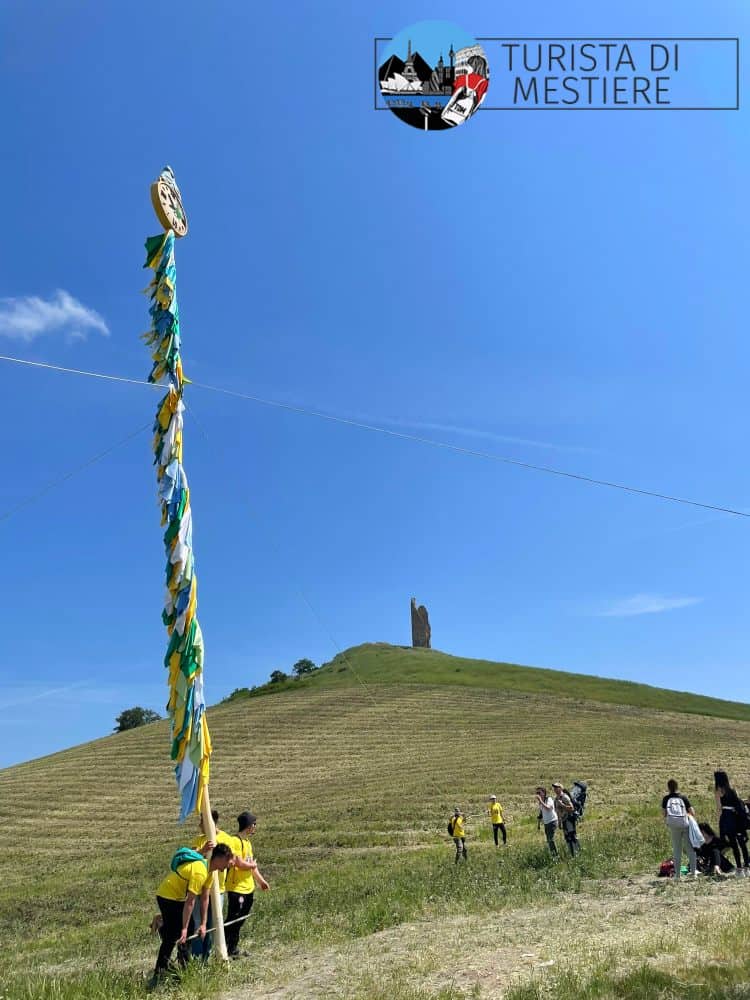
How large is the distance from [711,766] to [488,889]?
29.7 metres

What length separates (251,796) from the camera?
134ft

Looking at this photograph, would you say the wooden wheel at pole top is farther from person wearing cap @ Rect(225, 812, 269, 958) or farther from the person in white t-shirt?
the person in white t-shirt

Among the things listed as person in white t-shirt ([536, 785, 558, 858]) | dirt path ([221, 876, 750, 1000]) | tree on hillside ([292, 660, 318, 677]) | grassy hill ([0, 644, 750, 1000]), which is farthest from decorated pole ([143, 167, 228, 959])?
tree on hillside ([292, 660, 318, 677])

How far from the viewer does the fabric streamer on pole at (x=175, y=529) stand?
10125 millimetres

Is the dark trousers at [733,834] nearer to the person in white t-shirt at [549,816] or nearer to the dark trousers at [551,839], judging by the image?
the dark trousers at [551,839]

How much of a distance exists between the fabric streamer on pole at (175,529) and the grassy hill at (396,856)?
103 inches

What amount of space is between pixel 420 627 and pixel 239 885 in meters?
123

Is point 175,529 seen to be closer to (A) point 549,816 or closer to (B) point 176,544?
(B) point 176,544

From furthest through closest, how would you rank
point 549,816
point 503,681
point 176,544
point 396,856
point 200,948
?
point 503,681 < point 396,856 < point 549,816 < point 176,544 < point 200,948

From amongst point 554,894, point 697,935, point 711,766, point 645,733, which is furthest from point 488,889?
point 645,733

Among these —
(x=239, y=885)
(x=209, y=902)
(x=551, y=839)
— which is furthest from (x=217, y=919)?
(x=551, y=839)

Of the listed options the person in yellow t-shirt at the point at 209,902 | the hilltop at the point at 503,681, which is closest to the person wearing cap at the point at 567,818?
the person in yellow t-shirt at the point at 209,902

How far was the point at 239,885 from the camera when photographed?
9789 mm

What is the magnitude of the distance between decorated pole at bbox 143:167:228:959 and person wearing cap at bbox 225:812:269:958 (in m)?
0.42
